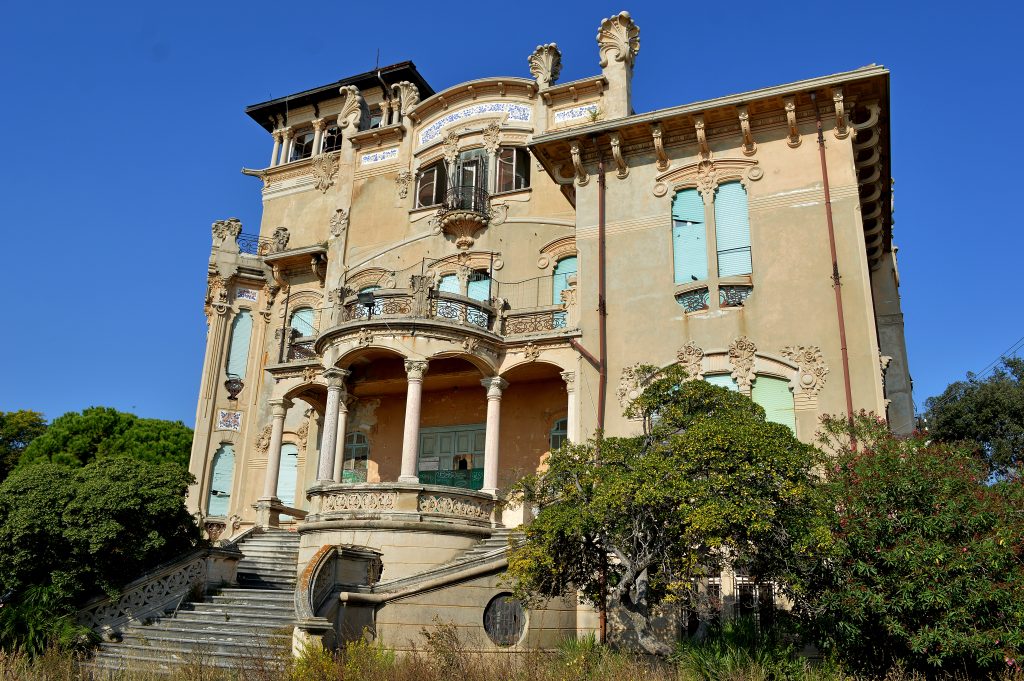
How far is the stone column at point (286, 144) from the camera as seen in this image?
31.3 m

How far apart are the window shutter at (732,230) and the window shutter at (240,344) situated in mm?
16688

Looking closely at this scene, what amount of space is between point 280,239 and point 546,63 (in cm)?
1079

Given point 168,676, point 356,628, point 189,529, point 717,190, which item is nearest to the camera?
point 168,676

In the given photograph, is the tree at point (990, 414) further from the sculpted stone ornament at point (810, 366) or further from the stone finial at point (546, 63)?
the stone finial at point (546, 63)

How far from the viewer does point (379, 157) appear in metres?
26.5

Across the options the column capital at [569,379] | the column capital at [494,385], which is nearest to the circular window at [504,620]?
the column capital at [569,379]

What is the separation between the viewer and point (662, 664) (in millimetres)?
11234

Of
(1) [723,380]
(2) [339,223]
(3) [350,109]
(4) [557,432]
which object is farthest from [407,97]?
(1) [723,380]

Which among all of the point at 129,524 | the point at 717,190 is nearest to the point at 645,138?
the point at 717,190

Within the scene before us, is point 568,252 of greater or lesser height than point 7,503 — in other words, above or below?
above

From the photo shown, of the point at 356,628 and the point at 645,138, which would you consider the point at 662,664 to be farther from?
the point at 645,138

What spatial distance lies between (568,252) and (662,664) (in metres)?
12.9

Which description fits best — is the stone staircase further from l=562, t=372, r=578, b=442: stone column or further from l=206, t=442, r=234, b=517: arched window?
l=206, t=442, r=234, b=517: arched window

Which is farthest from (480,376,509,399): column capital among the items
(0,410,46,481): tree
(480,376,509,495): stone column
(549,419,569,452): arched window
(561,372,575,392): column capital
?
(0,410,46,481): tree
